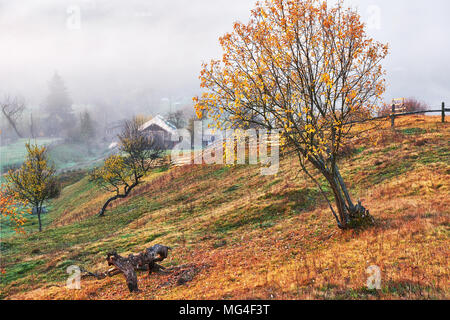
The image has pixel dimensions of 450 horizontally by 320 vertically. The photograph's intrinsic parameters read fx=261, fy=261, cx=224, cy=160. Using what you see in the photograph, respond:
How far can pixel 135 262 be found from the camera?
1252 centimetres

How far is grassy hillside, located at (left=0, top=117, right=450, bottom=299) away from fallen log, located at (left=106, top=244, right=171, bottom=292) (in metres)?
0.50

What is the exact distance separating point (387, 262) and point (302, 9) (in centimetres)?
1132

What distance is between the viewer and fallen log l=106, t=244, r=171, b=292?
1123 centimetres

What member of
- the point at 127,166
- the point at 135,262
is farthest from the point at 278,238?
the point at 127,166

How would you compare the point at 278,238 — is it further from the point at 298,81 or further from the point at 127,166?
the point at 127,166

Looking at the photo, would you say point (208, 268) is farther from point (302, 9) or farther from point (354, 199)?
point (302, 9)

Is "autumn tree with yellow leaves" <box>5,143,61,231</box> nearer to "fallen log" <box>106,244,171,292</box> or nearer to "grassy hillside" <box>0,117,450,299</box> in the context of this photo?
"grassy hillside" <box>0,117,450,299</box>

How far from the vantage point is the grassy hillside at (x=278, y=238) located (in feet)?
28.6

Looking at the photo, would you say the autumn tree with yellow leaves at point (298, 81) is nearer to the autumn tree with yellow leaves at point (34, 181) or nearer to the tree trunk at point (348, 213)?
the tree trunk at point (348, 213)

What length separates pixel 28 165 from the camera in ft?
109

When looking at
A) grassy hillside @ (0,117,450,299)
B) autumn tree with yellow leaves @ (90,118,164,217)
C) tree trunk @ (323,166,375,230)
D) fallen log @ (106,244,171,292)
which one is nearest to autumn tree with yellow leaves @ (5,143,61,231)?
grassy hillside @ (0,117,450,299)

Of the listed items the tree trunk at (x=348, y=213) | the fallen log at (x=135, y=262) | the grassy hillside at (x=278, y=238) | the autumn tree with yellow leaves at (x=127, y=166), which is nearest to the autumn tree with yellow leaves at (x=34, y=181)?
the grassy hillside at (x=278, y=238)

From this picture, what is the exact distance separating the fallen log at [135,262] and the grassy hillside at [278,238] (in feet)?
1.63
